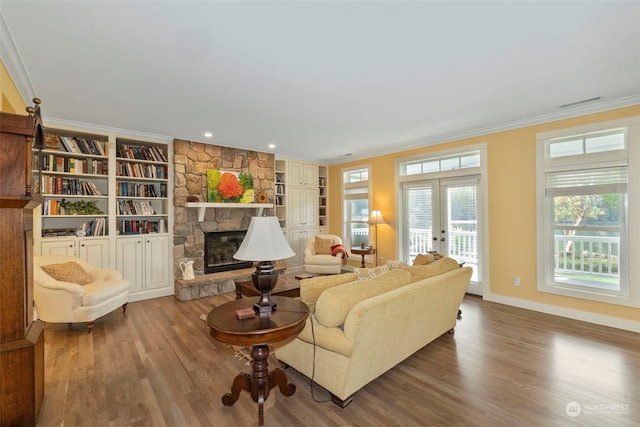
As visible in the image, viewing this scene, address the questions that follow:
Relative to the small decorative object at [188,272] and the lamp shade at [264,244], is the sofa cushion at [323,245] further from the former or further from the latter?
the lamp shade at [264,244]

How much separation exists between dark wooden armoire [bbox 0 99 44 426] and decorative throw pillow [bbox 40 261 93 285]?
1.96m

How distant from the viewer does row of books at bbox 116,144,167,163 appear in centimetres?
455

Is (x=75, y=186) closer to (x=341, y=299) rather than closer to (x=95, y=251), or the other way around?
(x=95, y=251)

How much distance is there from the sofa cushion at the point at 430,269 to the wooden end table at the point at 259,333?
1.16 metres

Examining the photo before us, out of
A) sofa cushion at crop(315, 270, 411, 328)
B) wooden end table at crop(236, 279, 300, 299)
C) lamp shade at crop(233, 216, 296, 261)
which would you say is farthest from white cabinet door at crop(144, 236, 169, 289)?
sofa cushion at crop(315, 270, 411, 328)

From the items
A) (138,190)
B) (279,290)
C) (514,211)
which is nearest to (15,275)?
(279,290)

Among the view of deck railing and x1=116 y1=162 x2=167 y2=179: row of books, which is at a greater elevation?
x1=116 y1=162 x2=167 y2=179: row of books

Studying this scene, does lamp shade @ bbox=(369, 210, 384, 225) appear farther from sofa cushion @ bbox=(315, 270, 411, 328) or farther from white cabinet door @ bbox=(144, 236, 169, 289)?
white cabinet door @ bbox=(144, 236, 169, 289)

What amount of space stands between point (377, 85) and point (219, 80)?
5.17 feet

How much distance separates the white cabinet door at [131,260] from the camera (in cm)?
445

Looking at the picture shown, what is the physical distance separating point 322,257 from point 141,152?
3751 millimetres

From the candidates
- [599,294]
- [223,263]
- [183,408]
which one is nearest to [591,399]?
[599,294]

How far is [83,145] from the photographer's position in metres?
4.23

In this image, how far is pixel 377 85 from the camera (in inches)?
115
